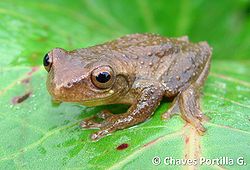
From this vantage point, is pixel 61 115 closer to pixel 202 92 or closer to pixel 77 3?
pixel 202 92

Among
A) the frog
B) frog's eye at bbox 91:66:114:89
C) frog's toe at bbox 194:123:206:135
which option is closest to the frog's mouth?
the frog

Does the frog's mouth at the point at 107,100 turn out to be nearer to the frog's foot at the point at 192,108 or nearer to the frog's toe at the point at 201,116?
the frog's foot at the point at 192,108

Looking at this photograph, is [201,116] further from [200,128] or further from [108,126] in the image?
[108,126]

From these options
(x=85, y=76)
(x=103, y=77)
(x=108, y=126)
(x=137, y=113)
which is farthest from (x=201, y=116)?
(x=85, y=76)

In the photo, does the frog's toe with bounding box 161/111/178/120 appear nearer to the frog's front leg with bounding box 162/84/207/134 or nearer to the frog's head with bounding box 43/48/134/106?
the frog's front leg with bounding box 162/84/207/134

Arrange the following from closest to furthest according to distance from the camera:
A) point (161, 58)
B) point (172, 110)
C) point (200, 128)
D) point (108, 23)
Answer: point (200, 128)
point (172, 110)
point (161, 58)
point (108, 23)

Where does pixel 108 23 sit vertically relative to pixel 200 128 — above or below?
above

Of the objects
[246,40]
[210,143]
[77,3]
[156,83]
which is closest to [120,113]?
[156,83]
